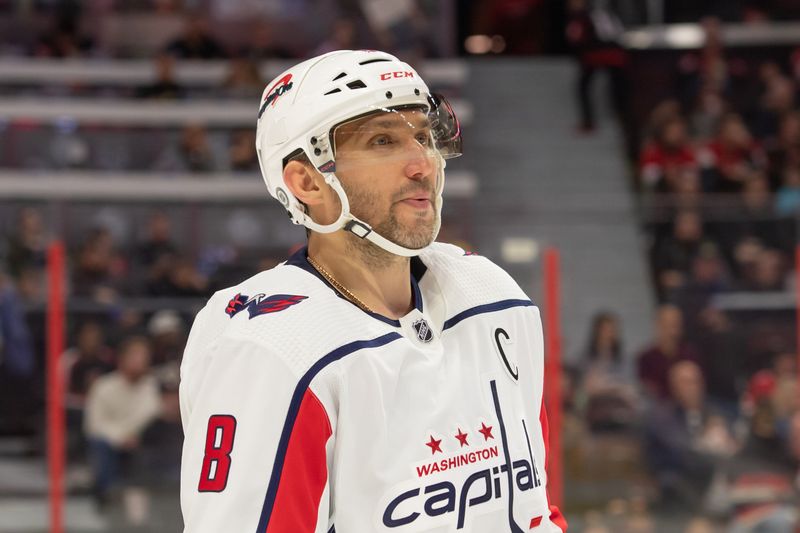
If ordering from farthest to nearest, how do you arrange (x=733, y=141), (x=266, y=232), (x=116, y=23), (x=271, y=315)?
(x=116, y=23) → (x=733, y=141) → (x=266, y=232) → (x=271, y=315)

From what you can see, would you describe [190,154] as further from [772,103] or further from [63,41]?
[772,103]

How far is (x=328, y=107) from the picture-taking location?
1935 millimetres

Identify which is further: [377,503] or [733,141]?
[733,141]

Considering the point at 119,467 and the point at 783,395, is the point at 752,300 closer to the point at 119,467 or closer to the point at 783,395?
the point at 783,395

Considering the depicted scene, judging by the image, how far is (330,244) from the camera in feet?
6.67

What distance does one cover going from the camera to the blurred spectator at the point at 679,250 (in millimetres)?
5422

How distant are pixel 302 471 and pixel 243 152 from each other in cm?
682

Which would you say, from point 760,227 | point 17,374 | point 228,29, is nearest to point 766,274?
point 760,227

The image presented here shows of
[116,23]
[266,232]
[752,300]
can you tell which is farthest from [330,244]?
[116,23]

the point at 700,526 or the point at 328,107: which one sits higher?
the point at 328,107

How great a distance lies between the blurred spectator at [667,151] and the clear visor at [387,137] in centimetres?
604

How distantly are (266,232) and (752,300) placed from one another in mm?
2284

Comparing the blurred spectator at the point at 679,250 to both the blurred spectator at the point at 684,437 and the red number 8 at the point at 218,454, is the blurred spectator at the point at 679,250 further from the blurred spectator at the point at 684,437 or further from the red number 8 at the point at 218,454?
the red number 8 at the point at 218,454

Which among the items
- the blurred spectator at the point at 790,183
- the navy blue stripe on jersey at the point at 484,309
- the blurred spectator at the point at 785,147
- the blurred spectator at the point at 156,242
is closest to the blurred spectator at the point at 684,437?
the blurred spectator at the point at 790,183
